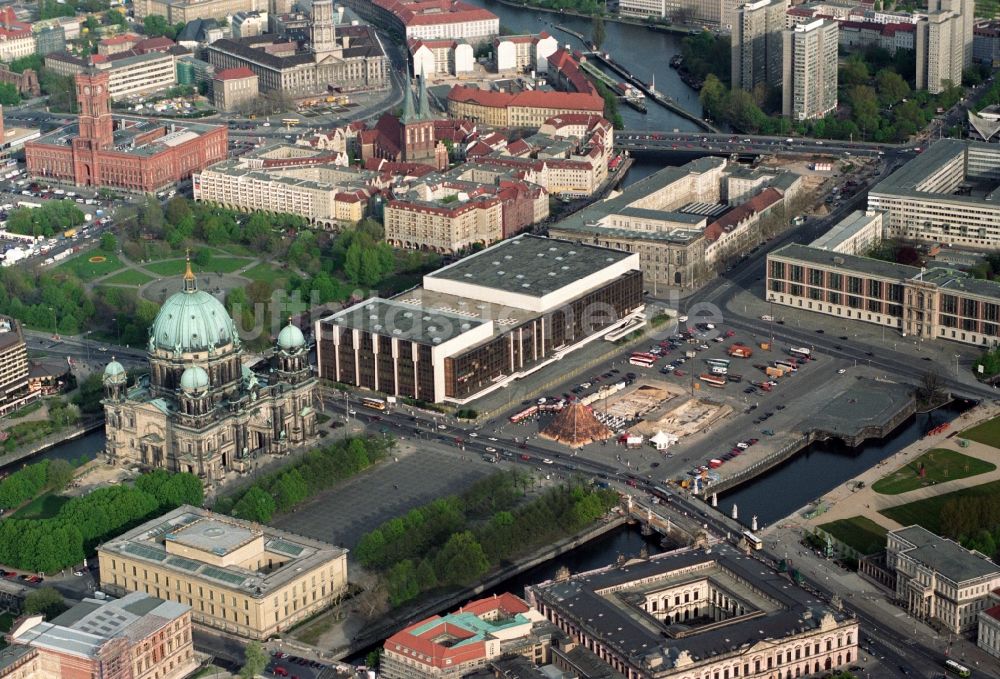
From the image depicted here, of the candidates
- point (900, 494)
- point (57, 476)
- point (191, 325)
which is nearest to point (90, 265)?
point (191, 325)

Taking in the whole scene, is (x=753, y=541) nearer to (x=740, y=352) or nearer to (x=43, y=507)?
(x=740, y=352)

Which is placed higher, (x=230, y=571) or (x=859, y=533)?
(x=230, y=571)

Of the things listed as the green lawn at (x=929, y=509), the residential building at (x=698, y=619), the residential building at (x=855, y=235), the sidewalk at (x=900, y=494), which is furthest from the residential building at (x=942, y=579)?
the residential building at (x=855, y=235)

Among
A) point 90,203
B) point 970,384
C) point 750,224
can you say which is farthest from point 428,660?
point 90,203

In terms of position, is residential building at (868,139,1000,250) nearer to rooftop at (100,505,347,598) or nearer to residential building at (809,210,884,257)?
residential building at (809,210,884,257)

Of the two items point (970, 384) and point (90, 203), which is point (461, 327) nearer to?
point (970, 384)

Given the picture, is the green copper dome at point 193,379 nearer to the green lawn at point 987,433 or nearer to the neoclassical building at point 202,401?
the neoclassical building at point 202,401
